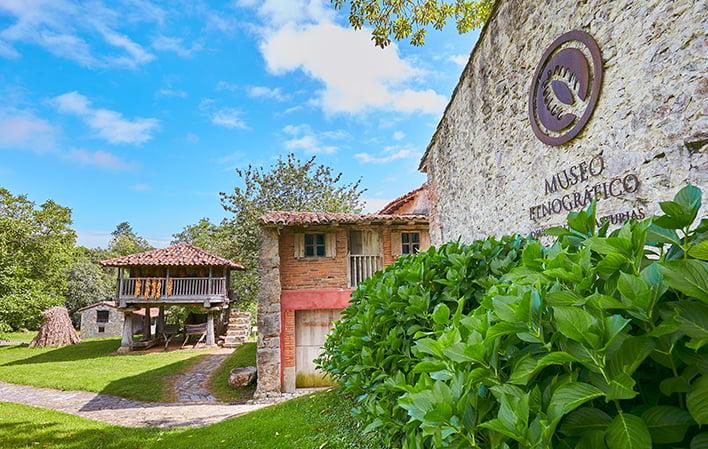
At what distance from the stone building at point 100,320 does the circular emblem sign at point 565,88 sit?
97.5 ft

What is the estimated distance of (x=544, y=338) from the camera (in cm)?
101

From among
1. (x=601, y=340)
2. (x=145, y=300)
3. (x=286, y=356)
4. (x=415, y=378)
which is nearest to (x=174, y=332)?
(x=145, y=300)

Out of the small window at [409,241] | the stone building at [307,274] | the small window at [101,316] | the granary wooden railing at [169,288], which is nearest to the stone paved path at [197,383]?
the stone building at [307,274]

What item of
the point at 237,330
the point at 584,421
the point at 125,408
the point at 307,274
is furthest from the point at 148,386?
the point at 584,421

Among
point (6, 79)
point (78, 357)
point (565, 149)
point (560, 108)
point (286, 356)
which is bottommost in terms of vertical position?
point (78, 357)

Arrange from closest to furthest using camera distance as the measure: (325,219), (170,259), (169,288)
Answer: (325,219), (169,288), (170,259)

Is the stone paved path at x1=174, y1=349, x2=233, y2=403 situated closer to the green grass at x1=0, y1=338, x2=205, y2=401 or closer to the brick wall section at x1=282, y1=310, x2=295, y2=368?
the green grass at x1=0, y1=338, x2=205, y2=401

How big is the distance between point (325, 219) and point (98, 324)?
87.6 ft

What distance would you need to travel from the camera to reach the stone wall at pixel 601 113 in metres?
2.57

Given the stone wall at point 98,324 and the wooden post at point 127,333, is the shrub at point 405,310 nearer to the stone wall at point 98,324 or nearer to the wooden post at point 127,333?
the wooden post at point 127,333

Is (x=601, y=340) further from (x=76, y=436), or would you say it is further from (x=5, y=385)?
(x=5, y=385)

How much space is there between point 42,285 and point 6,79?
Result: 1415 cm

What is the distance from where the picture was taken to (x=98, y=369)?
14.6 meters

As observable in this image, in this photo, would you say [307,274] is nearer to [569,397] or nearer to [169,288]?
[569,397]
